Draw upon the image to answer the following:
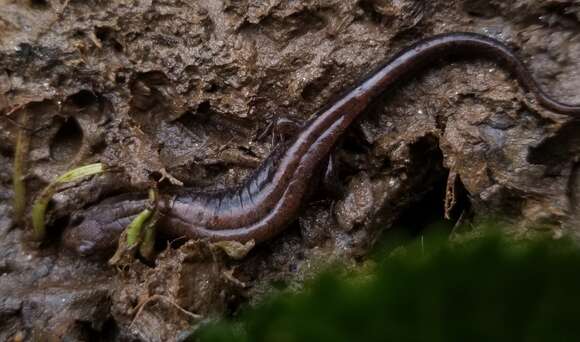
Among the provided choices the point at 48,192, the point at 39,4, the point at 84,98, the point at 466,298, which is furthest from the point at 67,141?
the point at 466,298

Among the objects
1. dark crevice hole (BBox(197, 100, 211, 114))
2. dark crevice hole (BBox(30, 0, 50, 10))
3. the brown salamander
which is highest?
dark crevice hole (BBox(30, 0, 50, 10))

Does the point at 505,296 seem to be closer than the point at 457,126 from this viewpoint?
Yes

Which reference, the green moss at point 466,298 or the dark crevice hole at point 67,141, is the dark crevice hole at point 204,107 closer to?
the dark crevice hole at point 67,141

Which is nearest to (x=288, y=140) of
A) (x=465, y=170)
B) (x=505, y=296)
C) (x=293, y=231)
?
(x=293, y=231)

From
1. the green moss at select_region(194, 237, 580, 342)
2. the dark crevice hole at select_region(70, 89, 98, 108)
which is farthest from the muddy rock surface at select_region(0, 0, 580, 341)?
the green moss at select_region(194, 237, 580, 342)

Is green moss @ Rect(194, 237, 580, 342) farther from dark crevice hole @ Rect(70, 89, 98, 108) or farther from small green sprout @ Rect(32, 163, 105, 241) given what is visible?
dark crevice hole @ Rect(70, 89, 98, 108)

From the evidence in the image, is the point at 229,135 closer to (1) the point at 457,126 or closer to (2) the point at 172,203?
(2) the point at 172,203

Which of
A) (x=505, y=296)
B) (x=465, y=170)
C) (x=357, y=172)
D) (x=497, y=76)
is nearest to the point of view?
(x=505, y=296)

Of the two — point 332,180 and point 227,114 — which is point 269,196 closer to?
point 332,180
